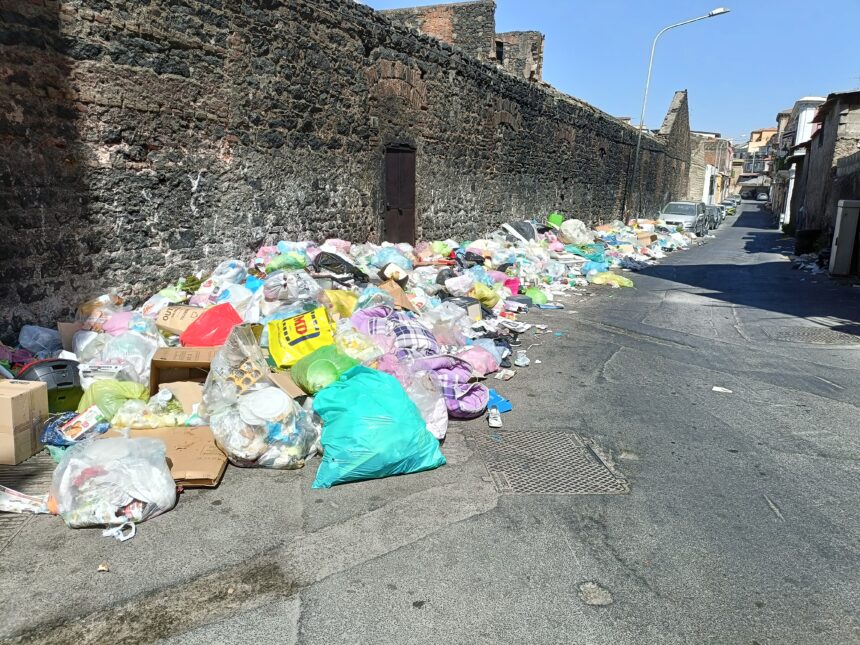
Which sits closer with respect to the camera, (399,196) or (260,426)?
(260,426)

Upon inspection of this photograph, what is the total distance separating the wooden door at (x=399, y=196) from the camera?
31.4ft

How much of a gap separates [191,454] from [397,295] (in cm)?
335

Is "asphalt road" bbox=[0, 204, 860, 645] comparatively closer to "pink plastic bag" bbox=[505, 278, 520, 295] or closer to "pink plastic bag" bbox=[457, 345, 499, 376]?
"pink plastic bag" bbox=[457, 345, 499, 376]

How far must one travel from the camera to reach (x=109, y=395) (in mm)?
4090

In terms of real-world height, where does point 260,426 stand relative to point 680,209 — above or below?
below

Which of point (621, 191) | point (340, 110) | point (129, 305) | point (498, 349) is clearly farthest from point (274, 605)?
point (621, 191)

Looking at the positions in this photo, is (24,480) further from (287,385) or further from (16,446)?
(287,385)

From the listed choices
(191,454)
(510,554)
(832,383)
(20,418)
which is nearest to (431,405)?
(510,554)

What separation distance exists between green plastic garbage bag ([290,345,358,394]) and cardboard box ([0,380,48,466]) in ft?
5.15

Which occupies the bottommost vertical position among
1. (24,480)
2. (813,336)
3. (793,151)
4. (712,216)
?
(24,480)

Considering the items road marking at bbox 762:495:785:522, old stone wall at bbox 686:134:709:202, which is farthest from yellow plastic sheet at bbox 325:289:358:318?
old stone wall at bbox 686:134:709:202

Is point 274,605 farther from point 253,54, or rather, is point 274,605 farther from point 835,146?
point 835,146

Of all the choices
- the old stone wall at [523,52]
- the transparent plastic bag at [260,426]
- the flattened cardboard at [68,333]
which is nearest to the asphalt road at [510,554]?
the transparent plastic bag at [260,426]

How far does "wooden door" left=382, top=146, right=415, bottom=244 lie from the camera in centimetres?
959
